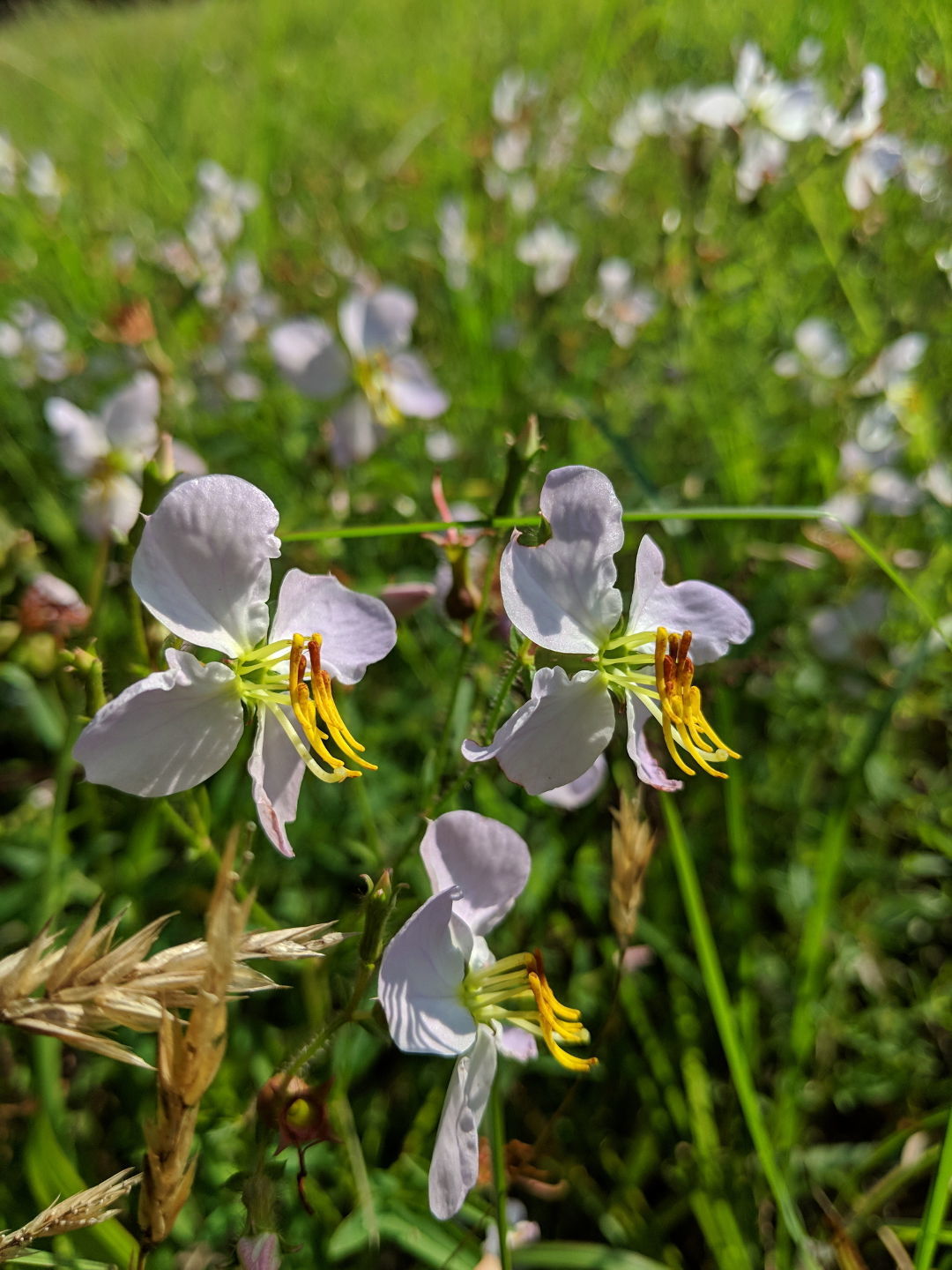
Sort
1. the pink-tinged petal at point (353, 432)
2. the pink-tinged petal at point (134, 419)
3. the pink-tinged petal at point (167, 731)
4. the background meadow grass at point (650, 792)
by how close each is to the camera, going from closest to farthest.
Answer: the pink-tinged petal at point (167, 731)
the background meadow grass at point (650, 792)
the pink-tinged petal at point (134, 419)
the pink-tinged petal at point (353, 432)

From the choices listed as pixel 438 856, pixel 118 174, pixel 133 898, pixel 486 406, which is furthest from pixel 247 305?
pixel 118 174

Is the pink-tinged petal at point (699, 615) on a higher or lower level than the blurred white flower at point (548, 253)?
lower

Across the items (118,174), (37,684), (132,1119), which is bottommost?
(132,1119)

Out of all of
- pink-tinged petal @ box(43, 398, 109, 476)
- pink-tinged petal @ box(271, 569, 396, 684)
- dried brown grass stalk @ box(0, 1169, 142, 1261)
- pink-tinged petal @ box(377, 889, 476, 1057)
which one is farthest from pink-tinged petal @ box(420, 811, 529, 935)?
pink-tinged petal @ box(43, 398, 109, 476)

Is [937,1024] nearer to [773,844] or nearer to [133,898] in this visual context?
[773,844]

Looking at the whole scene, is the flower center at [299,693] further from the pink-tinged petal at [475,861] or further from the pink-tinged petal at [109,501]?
the pink-tinged petal at [109,501]

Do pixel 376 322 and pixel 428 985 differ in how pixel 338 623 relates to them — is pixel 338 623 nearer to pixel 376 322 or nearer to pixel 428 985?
pixel 428 985

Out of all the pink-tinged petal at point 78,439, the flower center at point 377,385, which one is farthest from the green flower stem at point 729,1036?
the pink-tinged petal at point 78,439
